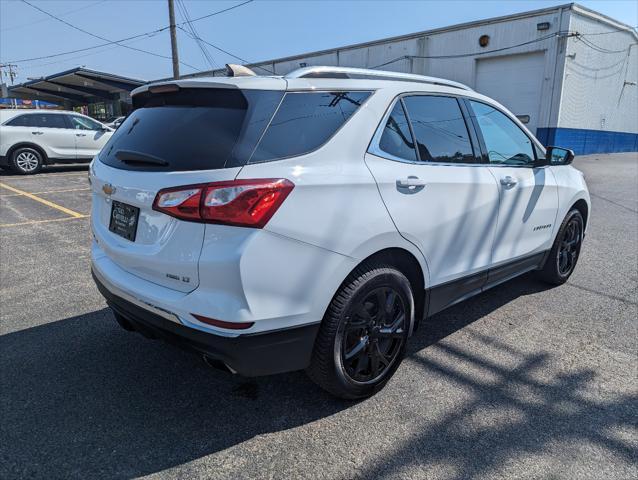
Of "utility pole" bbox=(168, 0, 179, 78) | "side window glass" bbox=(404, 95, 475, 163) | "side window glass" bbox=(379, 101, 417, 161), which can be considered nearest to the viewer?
"side window glass" bbox=(379, 101, 417, 161)

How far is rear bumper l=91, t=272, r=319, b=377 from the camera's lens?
7.26ft

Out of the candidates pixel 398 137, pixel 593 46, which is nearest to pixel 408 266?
pixel 398 137

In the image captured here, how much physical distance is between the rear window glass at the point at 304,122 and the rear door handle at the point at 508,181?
147cm

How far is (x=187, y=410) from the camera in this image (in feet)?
8.87

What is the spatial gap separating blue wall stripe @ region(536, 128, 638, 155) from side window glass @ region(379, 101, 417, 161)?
19.4 meters

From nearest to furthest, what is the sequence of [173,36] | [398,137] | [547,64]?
1. [398,137]
2. [547,64]
3. [173,36]

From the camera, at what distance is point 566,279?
4840mm

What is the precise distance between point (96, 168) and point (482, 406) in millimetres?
2721

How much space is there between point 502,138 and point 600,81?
23558 mm

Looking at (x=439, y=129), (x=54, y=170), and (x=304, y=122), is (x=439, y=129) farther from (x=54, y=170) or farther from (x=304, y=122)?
(x=54, y=170)

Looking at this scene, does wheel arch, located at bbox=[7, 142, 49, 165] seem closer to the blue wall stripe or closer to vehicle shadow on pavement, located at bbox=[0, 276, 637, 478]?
vehicle shadow on pavement, located at bbox=[0, 276, 637, 478]

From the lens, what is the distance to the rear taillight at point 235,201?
2.13 metres

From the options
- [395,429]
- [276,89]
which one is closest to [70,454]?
[395,429]

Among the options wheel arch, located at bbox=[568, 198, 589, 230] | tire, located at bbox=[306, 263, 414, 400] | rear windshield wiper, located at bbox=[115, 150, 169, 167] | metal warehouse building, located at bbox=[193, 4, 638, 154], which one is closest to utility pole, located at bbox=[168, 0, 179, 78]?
metal warehouse building, located at bbox=[193, 4, 638, 154]
